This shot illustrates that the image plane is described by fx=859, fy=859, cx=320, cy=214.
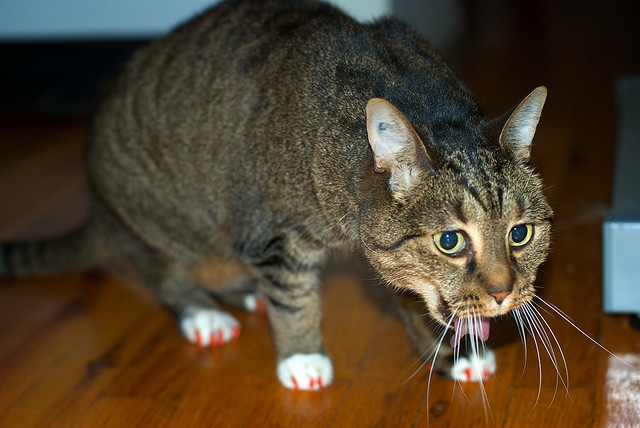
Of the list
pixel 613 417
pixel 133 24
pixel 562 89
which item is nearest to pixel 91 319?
pixel 613 417

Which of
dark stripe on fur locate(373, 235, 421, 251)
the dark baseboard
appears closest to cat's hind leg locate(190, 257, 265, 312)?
dark stripe on fur locate(373, 235, 421, 251)

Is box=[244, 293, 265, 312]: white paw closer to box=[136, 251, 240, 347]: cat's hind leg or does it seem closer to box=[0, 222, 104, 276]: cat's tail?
box=[136, 251, 240, 347]: cat's hind leg

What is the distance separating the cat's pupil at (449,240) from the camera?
1823mm

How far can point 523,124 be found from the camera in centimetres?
187

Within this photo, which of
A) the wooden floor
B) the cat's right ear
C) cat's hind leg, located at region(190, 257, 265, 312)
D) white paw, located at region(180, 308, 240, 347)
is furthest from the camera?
cat's hind leg, located at region(190, 257, 265, 312)

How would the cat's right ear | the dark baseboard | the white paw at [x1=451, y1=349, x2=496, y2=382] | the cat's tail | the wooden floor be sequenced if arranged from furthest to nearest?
1. the dark baseboard
2. the cat's tail
3. the white paw at [x1=451, y1=349, x2=496, y2=382]
4. the wooden floor
5. the cat's right ear

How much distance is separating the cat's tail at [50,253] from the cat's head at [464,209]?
52.8 inches

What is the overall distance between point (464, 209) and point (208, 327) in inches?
41.2

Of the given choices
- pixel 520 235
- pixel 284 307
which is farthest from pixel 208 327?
pixel 520 235

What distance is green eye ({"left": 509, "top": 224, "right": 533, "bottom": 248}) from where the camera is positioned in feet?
6.05

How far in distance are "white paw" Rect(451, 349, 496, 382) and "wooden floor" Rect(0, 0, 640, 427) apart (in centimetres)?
2

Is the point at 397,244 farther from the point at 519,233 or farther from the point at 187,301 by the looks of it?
the point at 187,301

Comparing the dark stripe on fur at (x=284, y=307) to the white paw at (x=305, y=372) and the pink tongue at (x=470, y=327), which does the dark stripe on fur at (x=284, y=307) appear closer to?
the white paw at (x=305, y=372)

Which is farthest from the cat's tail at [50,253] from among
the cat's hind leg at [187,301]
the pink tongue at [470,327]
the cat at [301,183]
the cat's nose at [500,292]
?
the cat's nose at [500,292]
